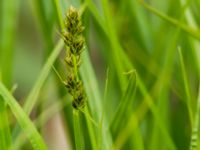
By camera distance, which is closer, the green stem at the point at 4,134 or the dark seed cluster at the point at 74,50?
the dark seed cluster at the point at 74,50

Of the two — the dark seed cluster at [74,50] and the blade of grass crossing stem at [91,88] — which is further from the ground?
the dark seed cluster at [74,50]

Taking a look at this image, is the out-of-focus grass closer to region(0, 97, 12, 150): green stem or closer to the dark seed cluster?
region(0, 97, 12, 150): green stem

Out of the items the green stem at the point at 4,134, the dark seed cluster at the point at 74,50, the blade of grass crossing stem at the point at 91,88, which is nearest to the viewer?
the dark seed cluster at the point at 74,50

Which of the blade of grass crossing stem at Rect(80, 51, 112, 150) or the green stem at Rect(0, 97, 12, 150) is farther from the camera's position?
the blade of grass crossing stem at Rect(80, 51, 112, 150)

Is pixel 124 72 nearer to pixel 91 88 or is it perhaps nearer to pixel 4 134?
pixel 91 88

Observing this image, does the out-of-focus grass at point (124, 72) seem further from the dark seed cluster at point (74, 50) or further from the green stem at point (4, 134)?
the dark seed cluster at point (74, 50)

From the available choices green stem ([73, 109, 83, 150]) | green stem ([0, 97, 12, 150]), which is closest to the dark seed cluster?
green stem ([73, 109, 83, 150])

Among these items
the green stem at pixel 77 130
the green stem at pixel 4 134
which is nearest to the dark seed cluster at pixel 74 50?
the green stem at pixel 77 130
